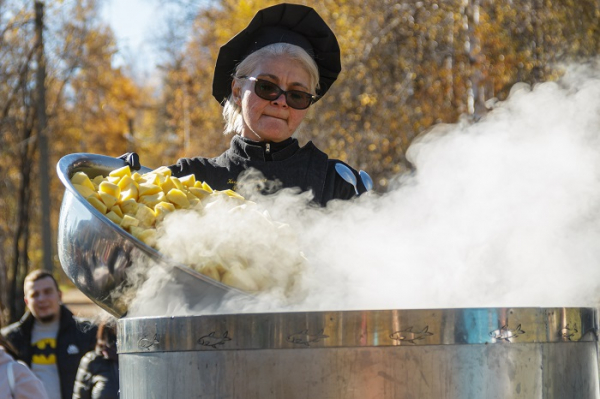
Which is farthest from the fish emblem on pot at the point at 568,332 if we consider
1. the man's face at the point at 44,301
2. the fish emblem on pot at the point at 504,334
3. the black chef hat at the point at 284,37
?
the man's face at the point at 44,301

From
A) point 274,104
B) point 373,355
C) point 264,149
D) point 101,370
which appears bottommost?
point 373,355

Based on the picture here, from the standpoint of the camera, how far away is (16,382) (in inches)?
157

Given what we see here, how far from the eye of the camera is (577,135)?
3180mm

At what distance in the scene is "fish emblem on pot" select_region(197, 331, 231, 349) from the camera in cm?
175

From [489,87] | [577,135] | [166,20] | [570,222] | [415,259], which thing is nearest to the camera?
[415,259]

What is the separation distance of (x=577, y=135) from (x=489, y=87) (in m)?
7.81

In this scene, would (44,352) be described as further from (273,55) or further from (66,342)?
(273,55)

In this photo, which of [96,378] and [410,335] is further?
[96,378]

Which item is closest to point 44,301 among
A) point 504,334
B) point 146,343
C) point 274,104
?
point 274,104

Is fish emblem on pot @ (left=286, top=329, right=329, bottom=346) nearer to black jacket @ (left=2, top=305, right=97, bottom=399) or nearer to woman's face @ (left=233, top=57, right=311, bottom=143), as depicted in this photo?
woman's face @ (left=233, top=57, right=311, bottom=143)

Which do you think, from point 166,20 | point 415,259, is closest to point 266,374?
point 415,259

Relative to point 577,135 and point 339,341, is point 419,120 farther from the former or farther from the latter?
point 339,341

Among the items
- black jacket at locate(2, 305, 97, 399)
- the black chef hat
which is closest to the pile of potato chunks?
the black chef hat

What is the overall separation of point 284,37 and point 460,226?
0.83 metres
